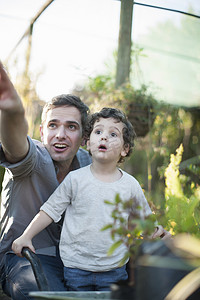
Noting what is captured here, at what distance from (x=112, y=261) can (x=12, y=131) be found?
2.47 feet

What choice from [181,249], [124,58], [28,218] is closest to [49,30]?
[124,58]

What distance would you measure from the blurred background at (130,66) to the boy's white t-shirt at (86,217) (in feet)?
7.85

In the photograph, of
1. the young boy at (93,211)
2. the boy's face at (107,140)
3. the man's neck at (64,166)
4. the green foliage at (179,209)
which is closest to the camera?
the green foliage at (179,209)

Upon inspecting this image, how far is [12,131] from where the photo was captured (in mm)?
1553

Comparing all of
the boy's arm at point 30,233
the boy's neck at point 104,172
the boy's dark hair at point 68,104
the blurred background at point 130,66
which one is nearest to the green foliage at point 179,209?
the boy's neck at point 104,172

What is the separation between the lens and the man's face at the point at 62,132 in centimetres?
214

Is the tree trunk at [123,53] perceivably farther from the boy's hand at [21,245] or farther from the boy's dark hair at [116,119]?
the boy's hand at [21,245]

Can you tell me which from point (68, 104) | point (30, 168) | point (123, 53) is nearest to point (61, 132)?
point (68, 104)

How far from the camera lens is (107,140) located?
5.97 ft

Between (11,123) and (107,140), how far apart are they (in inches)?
20.0

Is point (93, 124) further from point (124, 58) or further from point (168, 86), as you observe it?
point (168, 86)

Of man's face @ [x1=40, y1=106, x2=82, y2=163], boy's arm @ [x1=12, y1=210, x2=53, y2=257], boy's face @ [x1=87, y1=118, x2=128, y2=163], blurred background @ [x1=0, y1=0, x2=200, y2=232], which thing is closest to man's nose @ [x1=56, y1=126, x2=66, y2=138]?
man's face @ [x1=40, y1=106, x2=82, y2=163]

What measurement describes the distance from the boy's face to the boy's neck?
4cm

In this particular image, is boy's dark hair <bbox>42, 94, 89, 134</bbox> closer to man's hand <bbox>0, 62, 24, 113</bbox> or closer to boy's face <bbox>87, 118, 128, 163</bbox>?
boy's face <bbox>87, 118, 128, 163</bbox>
